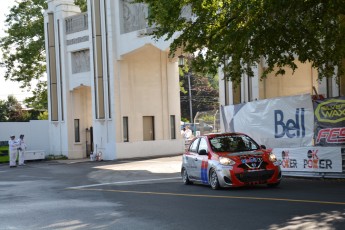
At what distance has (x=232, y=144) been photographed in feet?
54.3

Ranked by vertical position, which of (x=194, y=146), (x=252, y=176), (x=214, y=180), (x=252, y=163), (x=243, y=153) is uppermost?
(x=194, y=146)

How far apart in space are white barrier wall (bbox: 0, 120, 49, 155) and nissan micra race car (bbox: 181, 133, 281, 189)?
25.7m

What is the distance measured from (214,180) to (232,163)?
2.77 feet

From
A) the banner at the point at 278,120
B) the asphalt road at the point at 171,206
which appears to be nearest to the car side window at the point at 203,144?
the asphalt road at the point at 171,206

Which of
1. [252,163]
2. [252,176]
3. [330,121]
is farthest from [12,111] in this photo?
[252,176]

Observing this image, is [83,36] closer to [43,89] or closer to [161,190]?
[43,89]

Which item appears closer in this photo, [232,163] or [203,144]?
[232,163]

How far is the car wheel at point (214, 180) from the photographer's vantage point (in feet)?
52.0

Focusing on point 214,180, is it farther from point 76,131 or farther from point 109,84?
point 76,131

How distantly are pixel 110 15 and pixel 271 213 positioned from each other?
26347 millimetres

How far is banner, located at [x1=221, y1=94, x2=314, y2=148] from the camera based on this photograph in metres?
19.1

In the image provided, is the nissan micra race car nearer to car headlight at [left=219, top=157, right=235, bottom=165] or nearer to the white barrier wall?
car headlight at [left=219, top=157, right=235, bottom=165]

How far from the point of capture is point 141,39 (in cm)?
3391

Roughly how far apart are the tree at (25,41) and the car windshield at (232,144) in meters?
30.0
